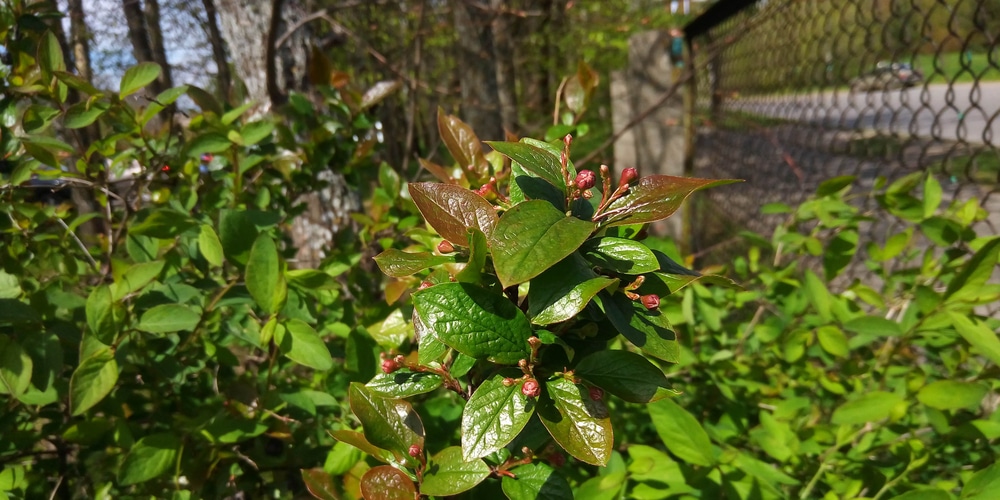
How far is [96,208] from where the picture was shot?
184 cm

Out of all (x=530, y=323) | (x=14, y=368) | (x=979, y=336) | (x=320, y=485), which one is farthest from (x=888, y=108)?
(x=14, y=368)

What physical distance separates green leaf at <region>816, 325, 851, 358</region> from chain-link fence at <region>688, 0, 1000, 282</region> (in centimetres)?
43

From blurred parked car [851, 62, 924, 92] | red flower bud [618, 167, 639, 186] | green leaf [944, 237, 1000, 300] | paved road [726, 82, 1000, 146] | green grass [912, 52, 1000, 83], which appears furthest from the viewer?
blurred parked car [851, 62, 924, 92]

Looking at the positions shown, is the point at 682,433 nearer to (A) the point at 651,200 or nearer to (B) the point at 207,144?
(A) the point at 651,200

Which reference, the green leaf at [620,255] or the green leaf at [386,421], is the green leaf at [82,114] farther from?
the green leaf at [620,255]

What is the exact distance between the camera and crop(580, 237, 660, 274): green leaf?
47 cm

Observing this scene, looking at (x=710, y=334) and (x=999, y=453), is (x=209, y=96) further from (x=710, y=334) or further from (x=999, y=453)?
(x=999, y=453)

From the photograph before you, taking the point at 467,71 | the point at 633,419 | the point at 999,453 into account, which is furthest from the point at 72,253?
the point at 467,71

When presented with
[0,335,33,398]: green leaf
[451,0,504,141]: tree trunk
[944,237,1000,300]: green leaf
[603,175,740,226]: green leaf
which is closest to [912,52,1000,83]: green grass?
[944,237,1000,300]: green leaf

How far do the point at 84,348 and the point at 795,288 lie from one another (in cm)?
135

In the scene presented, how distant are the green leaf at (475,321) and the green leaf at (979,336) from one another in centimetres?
72

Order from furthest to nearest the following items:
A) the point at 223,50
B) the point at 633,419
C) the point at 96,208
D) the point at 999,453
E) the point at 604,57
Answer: the point at 604,57, the point at 223,50, the point at 96,208, the point at 633,419, the point at 999,453

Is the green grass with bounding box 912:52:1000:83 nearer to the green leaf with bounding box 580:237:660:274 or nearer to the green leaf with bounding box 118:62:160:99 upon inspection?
the green leaf with bounding box 580:237:660:274

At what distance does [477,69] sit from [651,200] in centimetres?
339
